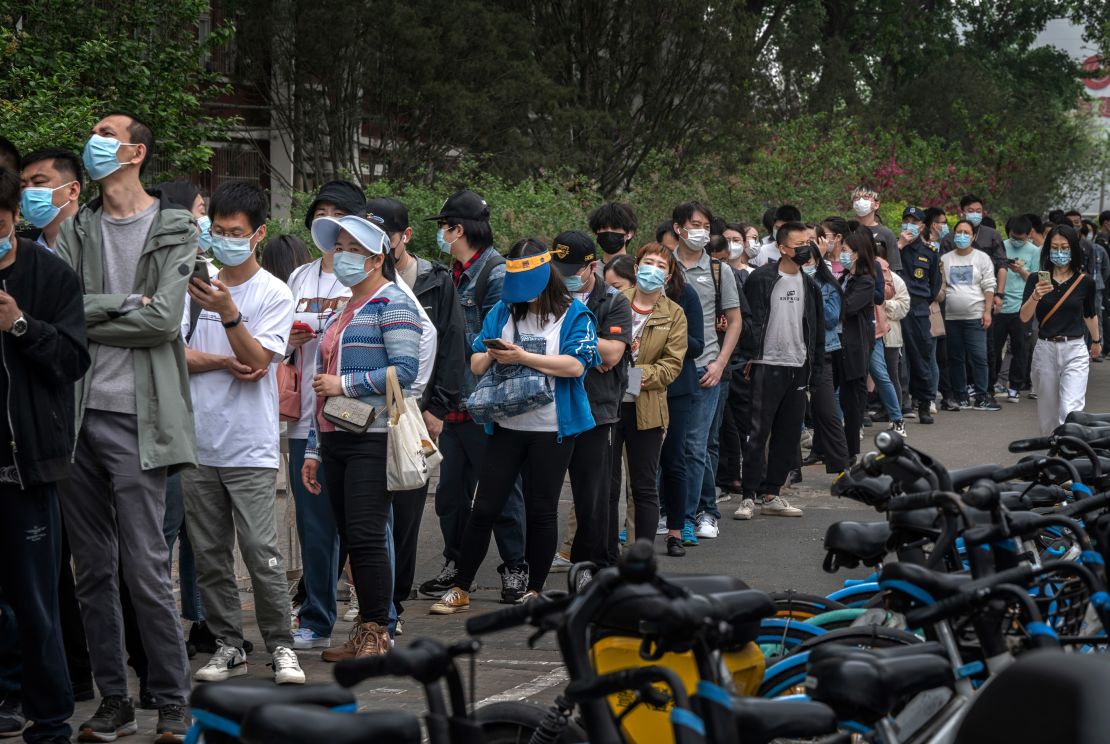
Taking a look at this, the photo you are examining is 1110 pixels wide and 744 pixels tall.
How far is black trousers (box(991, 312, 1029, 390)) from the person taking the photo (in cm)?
1884

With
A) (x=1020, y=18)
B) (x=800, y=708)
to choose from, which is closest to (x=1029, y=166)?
(x=1020, y=18)

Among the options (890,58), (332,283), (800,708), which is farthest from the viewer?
(890,58)

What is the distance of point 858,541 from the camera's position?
16.4ft

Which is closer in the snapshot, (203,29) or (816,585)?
(816,585)

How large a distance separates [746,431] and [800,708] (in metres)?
8.69

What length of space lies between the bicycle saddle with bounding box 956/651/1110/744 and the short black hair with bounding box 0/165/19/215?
12.8ft

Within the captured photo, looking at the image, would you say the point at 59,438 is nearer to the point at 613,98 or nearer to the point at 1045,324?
the point at 1045,324

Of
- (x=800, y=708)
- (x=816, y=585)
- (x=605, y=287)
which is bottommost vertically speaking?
(x=816, y=585)

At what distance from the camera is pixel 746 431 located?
1215cm

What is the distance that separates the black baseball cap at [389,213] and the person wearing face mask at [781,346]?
371cm

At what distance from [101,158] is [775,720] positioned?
3.71 meters

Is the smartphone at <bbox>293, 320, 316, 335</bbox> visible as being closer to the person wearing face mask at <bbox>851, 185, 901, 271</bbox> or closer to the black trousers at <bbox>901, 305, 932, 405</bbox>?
the person wearing face mask at <bbox>851, 185, 901, 271</bbox>

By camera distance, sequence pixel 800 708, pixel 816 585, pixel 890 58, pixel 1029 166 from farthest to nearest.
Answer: pixel 890 58 < pixel 1029 166 < pixel 816 585 < pixel 800 708

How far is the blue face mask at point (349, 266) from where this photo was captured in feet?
22.9
